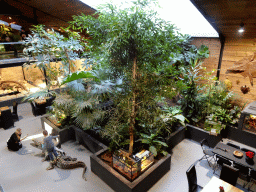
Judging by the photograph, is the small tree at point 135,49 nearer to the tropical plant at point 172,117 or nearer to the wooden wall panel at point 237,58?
the tropical plant at point 172,117

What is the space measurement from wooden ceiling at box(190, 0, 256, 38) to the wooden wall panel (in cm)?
25

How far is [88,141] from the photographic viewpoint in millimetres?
5762

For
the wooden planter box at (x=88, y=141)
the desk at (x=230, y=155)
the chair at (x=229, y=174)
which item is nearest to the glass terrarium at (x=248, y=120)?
the desk at (x=230, y=155)

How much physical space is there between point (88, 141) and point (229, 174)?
154 inches

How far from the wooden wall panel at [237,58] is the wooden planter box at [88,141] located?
217 inches

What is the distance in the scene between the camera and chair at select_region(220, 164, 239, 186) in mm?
3933

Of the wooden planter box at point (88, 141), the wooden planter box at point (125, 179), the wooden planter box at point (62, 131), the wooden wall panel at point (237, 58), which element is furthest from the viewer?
the wooden wall panel at point (237, 58)

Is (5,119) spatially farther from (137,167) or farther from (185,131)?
(185,131)

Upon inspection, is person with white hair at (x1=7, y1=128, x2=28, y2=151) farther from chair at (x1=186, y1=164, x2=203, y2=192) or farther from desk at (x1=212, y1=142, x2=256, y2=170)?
desk at (x1=212, y1=142, x2=256, y2=170)

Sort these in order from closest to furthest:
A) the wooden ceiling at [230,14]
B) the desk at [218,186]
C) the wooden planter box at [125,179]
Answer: the desk at [218,186]
the wooden planter box at [125,179]
the wooden ceiling at [230,14]

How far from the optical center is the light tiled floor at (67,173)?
175 inches

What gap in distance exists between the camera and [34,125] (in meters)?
7.54

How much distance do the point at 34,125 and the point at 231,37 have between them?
8483mm

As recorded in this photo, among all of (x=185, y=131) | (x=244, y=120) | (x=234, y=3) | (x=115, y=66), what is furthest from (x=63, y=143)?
(x=234, y=3)
